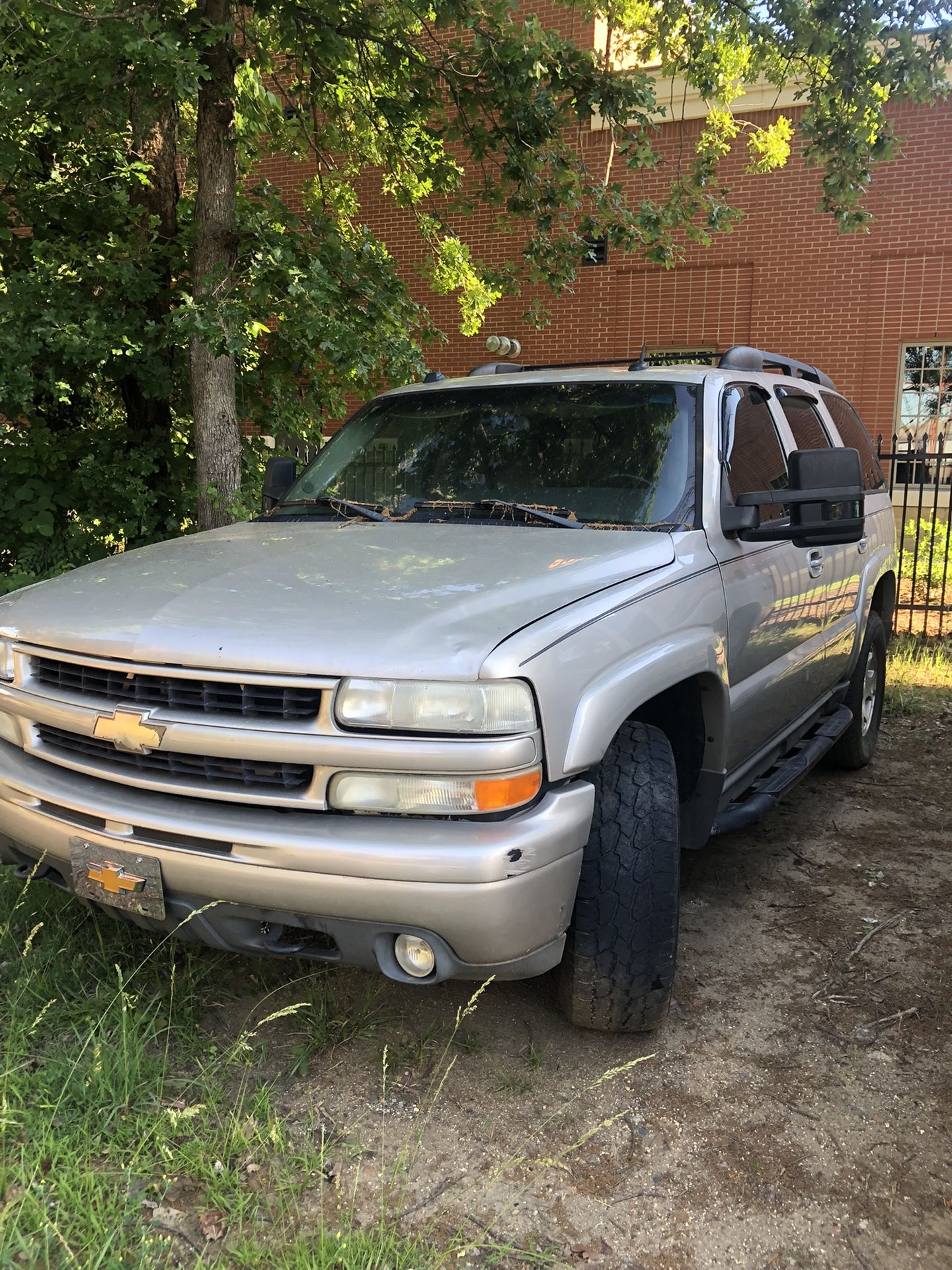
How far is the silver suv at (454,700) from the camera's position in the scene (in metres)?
2.20

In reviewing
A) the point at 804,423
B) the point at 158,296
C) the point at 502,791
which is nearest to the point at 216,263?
the point at 158,296

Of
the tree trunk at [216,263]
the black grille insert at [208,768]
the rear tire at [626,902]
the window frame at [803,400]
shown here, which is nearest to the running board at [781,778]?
the rear tire at [626,902]

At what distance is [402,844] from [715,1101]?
121cm

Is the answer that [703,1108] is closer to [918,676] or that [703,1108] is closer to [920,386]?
[918,676]

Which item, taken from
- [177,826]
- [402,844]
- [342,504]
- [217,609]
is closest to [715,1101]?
[402,844]

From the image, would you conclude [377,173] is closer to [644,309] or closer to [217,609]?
[644,309]

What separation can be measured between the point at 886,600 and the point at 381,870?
14.6 feet

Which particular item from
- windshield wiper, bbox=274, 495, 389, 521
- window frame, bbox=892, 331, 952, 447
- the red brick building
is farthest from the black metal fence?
windshield wiper, bbox=274, 495, 389, 521

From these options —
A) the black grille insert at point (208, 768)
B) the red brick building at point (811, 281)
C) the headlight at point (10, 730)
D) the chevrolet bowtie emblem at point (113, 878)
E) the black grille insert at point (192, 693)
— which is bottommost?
the chevrolet bowtie emblem at point (113, 878)

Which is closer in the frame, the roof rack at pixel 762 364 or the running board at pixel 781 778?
the running board at pixel 781 778

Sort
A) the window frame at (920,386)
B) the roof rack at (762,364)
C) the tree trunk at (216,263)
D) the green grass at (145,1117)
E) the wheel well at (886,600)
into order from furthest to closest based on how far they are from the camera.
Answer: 1. the window frame at (920,386)
2. the tree trunk at (216,263)
3. the wheel well at (886,600)
4. the roof rack at (762,364)
5. the green grass at (145,1117)

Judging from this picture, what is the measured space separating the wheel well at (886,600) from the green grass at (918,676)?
144cm

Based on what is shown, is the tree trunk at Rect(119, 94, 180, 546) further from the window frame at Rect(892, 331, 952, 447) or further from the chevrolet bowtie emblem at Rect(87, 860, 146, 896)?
the window frame at Rect(892, 331, 952, 447)

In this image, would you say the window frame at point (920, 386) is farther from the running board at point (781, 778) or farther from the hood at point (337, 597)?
the hood at point (337, 597)
